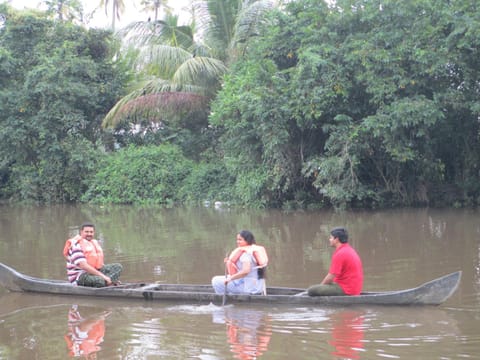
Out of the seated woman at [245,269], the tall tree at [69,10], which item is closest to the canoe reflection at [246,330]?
the seated woman at [245,269]

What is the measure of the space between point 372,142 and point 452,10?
425 cm

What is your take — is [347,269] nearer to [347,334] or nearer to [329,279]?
[329,279]

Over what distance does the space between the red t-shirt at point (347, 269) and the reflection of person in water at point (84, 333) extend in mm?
2874

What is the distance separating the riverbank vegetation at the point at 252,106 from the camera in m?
18.8

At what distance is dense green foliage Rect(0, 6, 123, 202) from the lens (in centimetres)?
2638

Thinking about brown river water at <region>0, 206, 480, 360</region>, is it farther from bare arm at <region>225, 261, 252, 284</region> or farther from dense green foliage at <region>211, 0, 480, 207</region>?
dense green foliage at <region>211, 0, 480, 207</region>

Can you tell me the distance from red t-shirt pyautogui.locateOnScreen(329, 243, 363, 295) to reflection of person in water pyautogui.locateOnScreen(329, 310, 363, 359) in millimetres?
338

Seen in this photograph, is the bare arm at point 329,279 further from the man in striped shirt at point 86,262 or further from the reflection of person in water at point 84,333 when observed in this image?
the man in striped shirt at point 86,262

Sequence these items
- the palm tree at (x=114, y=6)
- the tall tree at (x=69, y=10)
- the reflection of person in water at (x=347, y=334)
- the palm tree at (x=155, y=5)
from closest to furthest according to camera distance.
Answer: the reflection of person in water at (x=347, y=334) < the tall tree at (x=69, y=10) < the palm tree at (x=114, y=6) < the palm tree at (x=155, y=5)

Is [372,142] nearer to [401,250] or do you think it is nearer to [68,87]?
[401,250]

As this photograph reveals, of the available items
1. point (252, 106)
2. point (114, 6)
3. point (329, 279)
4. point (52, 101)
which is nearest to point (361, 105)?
point (252, 106)

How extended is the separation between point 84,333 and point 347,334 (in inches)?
117

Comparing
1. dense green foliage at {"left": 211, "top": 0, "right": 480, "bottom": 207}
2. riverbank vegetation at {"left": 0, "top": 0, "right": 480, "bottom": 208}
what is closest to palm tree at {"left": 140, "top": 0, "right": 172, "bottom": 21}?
riverbank vegetation at {"left": 0, "top": 0, "right": 480, "bottom": 208}

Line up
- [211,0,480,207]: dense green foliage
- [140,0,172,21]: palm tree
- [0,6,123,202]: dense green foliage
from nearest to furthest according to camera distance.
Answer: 1. [211,0,480,207]: dense green foliage
2. [0,6,123,202]: dense green foliage
3. [140,0,172,21]: palm tree
